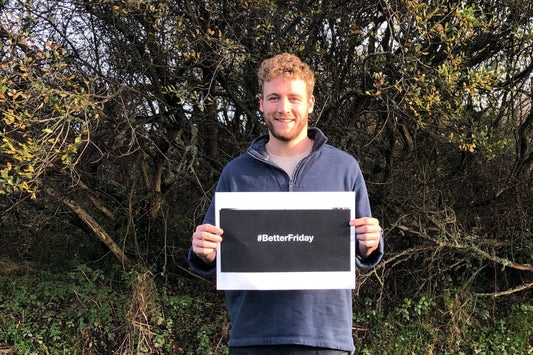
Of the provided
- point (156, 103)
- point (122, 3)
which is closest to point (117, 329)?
point (156, 103)

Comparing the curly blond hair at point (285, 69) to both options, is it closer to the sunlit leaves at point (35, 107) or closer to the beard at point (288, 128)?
the beard at point (288, 128)

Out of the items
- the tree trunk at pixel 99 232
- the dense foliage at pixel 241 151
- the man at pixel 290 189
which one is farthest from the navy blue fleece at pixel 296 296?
the tree trunk at pixel 99 232

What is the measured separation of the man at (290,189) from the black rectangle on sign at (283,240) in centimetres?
7

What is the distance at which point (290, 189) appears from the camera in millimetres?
2195

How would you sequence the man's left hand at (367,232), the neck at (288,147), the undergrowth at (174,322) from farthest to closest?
1. the undergrowth at (174,322)
2. the neck at (288,147)
3. the man's left hand at (367,232)

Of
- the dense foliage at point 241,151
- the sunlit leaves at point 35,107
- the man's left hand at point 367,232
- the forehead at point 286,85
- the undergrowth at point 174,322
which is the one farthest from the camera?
the undergrowth at point 174,322

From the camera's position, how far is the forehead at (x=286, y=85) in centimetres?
217

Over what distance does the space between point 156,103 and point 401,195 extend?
2.86m

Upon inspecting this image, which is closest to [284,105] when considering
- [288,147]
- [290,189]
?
[288,147]

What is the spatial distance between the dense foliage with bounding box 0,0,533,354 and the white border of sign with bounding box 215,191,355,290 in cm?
208

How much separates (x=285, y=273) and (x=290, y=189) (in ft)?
1.32

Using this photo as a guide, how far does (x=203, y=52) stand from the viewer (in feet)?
14.0

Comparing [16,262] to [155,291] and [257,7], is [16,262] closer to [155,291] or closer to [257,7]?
[155,291]

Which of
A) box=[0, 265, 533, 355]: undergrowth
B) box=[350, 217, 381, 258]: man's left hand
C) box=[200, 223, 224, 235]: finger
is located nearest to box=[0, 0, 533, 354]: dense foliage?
box=[0, 265, 533, 355]: undergrowth
